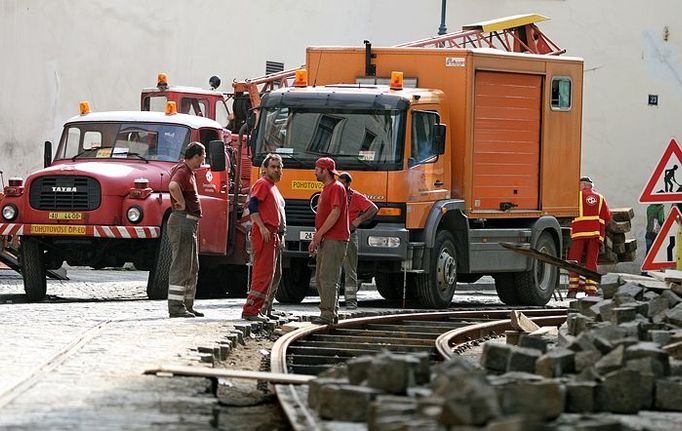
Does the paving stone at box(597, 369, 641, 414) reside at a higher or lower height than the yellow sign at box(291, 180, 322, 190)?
lower

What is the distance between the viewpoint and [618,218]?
30.2 m

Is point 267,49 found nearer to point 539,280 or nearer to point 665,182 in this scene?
point 539,280

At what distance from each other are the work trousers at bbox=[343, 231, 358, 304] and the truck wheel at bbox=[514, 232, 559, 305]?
146 inches

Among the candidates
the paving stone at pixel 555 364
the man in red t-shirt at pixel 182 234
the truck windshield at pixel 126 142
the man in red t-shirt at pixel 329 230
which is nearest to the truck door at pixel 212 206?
the truck windshield at pixel 126 142

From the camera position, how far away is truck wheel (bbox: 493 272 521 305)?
2452 cm

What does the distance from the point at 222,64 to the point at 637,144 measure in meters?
10.1

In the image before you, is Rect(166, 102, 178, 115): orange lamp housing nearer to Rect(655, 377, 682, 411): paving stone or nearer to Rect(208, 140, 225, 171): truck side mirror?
Rect(208, 140, 225, 171): truck side mirror

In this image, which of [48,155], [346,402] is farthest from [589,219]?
[346,402]

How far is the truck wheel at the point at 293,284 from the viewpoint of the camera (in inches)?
890

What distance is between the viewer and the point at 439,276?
869 inches

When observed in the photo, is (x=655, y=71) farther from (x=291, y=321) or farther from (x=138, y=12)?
(x=291, y=321)

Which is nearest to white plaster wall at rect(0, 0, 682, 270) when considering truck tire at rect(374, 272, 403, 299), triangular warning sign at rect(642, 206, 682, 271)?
truck tire at rect(374, 272, 403, 299)

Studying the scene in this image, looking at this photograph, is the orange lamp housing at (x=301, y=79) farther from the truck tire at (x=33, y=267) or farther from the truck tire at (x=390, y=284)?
the truck tire at (x=33, y=267)

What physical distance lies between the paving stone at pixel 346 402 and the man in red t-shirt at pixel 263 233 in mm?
8311
